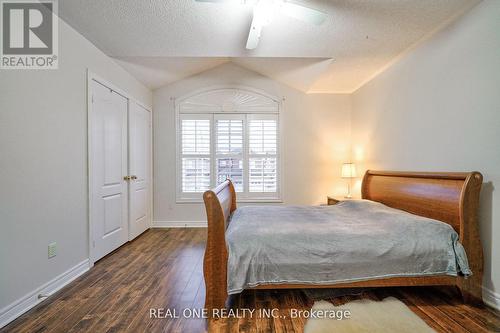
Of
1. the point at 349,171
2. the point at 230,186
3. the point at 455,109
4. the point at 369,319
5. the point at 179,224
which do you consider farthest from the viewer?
the point at 179,224

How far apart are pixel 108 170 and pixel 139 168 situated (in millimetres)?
805

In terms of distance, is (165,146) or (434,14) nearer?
(434,14)

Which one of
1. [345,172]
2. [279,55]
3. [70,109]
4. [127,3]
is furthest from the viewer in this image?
[345,172]

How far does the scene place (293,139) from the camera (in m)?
4.24

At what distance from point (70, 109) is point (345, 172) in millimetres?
3852

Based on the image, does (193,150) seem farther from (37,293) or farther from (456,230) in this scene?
(456,230)

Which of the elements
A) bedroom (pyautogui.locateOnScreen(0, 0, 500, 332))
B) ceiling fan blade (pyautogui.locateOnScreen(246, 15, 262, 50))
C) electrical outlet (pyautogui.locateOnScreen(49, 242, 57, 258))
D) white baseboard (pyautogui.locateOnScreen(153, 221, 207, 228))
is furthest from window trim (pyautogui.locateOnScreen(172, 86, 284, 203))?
electrical outlet (pyautogui.locateOnScreen(49, 242, 57, 258))

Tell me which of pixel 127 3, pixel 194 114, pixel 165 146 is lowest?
pixel 165 146

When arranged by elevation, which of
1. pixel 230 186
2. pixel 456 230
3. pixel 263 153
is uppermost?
pixel 263 153

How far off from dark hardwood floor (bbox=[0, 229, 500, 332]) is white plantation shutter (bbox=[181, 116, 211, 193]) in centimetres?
181

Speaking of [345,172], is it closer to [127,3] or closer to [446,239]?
[446,239]

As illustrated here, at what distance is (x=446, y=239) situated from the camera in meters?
1.77

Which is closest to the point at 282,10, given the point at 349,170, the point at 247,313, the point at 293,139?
the point at 247,313

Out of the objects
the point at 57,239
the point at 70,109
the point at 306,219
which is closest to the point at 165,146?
the point at 70,109
